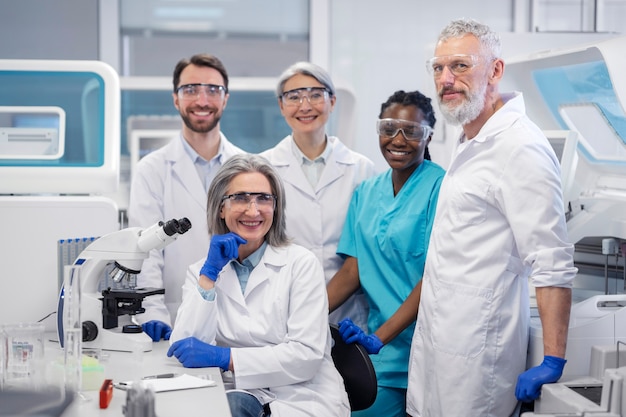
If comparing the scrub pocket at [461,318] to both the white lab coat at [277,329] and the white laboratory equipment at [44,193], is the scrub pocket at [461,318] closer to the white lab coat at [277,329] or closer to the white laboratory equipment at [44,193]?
the white lab coat at [277,329]

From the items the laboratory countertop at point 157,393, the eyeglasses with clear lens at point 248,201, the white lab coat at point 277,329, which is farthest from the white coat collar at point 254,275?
the laboratory countertop at point 157,393

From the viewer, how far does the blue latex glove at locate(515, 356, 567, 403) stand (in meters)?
1.80

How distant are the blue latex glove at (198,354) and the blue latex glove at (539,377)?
72cm

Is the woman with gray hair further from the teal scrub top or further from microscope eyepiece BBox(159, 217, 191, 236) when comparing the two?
microscope eyepiece BBox(159, 217, 191, 236)

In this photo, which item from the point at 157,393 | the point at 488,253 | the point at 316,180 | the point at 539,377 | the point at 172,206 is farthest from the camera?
the point at 316,180

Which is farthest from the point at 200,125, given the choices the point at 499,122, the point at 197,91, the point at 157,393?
the point at 157,393

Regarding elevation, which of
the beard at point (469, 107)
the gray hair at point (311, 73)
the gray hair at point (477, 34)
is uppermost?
the gray hair at point (477, 34)

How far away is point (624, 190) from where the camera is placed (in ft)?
8.41

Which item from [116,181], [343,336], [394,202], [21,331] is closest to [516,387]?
[343,336]

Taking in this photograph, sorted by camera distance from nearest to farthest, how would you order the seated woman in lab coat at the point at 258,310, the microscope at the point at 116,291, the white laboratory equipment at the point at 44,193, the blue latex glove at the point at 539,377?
the blue latex glove at the point at 539,377
the seated woman in lab coat at the point at 258,310
the microscope at the point at 116,291
the white laboratory equipment at the point at 44,193

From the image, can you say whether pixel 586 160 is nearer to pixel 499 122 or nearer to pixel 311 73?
pixel 499 122

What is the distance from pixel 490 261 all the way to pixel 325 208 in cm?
83

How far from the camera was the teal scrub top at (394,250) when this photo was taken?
2377 mm

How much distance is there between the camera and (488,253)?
1.94 m
